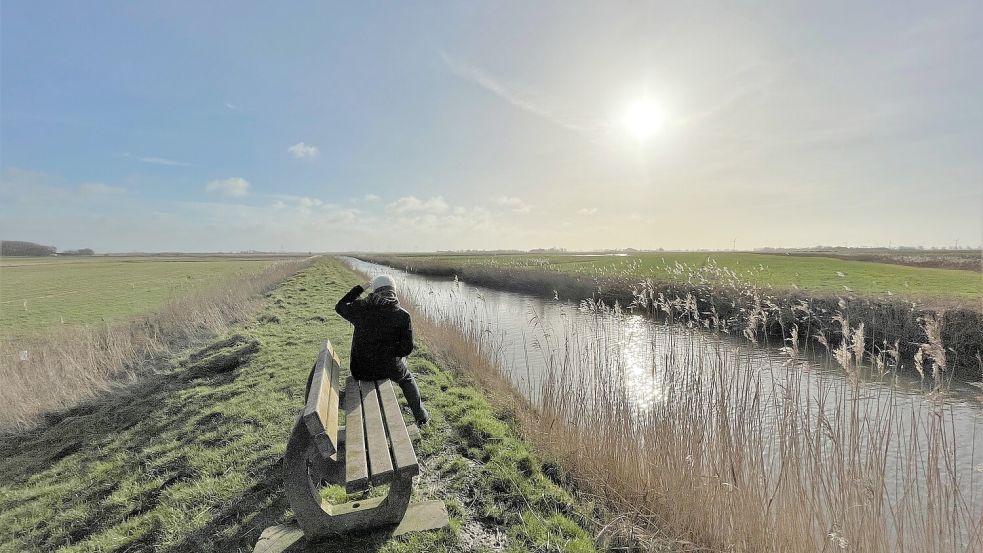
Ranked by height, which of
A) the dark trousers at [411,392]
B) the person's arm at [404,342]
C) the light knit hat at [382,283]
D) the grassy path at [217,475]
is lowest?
the grassy path at [217,475]

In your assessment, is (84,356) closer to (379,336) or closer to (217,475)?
(217,475)

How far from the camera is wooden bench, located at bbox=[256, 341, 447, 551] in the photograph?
279 centimetres

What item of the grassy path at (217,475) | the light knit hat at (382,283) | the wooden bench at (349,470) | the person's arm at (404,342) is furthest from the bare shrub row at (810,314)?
the wooden bench at (349,470)

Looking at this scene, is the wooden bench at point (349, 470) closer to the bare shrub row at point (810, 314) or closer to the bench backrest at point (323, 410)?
the bench backrest at point (323, 410)

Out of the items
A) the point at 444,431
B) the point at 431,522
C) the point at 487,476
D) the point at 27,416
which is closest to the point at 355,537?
the point at 431,522

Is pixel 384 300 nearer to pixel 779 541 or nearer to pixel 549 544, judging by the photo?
pixel 549 544

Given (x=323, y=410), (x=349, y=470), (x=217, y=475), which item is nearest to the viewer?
(x=349, y=470)

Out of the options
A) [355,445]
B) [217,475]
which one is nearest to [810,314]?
[355,445]

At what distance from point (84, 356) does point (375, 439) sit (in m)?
9.91

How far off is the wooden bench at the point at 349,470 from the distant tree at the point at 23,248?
228943mm

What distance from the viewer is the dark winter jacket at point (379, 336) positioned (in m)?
4.32

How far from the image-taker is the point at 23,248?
15788cm

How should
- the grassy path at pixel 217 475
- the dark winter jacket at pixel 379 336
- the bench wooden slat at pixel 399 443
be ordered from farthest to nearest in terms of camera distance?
the dark winter jacket at pixel 379 336 < the grassy path at pixel 217 475 < the bench wooden slat at pixel 399 443

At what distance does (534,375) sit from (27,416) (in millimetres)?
8768
